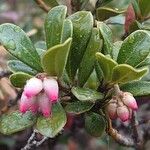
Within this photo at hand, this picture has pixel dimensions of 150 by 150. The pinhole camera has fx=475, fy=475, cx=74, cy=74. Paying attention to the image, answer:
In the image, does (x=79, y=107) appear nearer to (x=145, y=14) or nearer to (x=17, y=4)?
(x=145, y=14)

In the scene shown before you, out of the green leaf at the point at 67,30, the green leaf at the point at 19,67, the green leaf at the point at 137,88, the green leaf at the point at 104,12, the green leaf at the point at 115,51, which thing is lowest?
the green leaf at the point at 137,88

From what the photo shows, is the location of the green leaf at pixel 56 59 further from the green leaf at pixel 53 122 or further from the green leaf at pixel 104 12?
the green leaf at pixel 104 12

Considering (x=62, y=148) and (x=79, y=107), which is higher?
(x=79, y=107)

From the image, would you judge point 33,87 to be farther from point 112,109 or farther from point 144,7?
point 144,7

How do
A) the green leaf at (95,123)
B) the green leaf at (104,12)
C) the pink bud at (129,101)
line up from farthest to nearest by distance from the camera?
the green leaf at (104,12) < the green leaf at (95,123) < the pink bud at (129,101)

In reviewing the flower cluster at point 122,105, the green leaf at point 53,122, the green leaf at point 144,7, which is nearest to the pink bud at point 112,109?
the flower cluster at point 122,105

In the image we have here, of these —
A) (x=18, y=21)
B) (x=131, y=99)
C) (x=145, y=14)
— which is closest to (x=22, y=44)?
(x=131, y=99)
